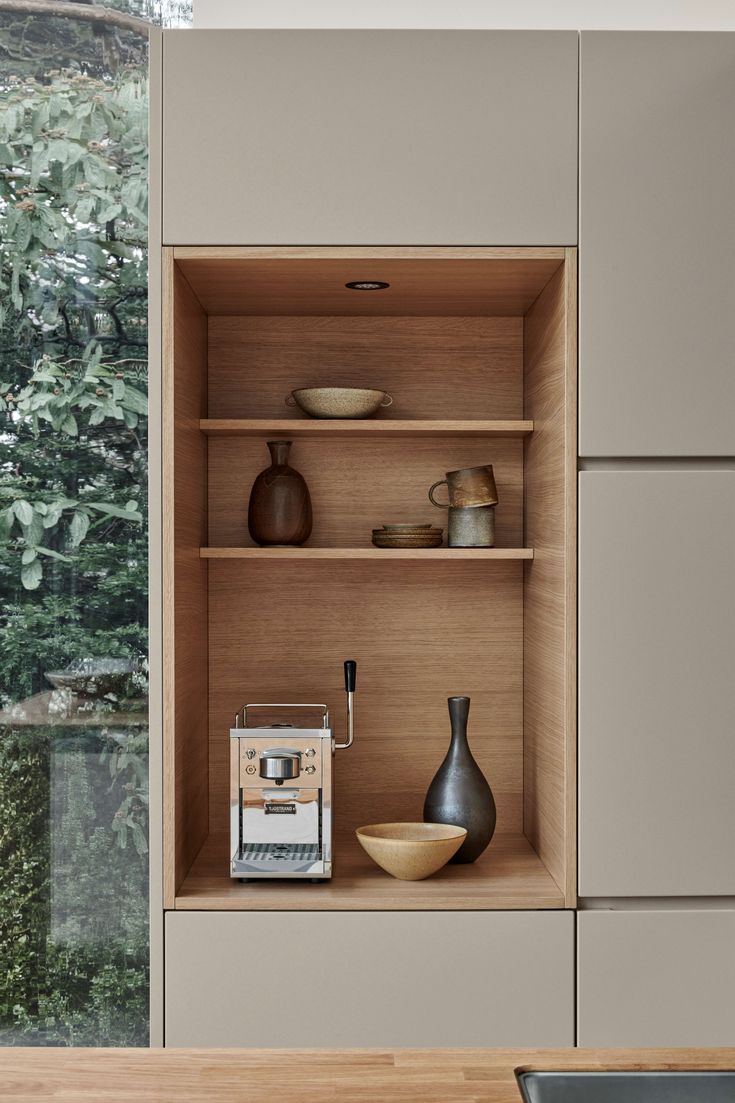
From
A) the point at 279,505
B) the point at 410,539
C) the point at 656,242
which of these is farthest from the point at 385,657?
the point at 656,242

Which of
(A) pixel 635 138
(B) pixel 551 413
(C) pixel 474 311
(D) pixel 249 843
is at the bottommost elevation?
Result: (D) pixel 249 843

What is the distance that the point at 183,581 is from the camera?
2203mm

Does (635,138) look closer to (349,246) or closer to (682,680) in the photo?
(349,246)

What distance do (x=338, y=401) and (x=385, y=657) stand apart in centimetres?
64

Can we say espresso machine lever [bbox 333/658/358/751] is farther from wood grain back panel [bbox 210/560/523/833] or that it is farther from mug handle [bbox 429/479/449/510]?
mug handle [bbox 429/479/449/510]

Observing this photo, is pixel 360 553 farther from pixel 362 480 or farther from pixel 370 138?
pixel 370 138

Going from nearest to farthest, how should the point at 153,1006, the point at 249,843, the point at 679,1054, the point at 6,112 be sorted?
the point at 679,1054, the point at 153,1006, the point at 249,843, the point at 6,112

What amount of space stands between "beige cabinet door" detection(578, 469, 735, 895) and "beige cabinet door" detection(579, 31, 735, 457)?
12 cm

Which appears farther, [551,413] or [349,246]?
[551,413]

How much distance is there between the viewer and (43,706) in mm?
2455

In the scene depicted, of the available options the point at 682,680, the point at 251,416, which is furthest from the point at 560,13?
the point at 682,680

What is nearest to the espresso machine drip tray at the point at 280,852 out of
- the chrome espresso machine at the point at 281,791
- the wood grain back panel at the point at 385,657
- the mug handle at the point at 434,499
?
the chrome espresso machine at the point at 281,791

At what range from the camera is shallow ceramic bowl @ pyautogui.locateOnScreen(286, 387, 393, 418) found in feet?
7.68

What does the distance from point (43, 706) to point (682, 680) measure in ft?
4.67
